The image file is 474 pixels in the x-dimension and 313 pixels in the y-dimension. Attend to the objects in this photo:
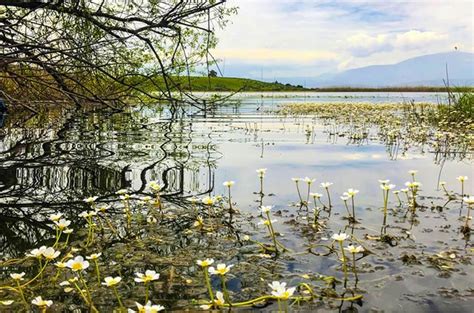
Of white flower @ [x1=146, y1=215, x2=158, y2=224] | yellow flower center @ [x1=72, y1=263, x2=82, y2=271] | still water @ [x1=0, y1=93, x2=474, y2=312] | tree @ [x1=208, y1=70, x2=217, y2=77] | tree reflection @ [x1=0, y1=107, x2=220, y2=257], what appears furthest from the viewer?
tree @ [x1=208, y1=70, x2=217, y2=77]

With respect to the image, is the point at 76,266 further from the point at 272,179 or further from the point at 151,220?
the point at 272,179

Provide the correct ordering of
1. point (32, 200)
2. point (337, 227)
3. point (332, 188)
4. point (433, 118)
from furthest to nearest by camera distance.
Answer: point (433, 118) → point (332, 188) → point (32, 200) → point (337, 227)

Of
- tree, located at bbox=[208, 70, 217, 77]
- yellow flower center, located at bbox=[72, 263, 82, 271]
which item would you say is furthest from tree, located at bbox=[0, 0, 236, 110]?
A: yellow flower center, located at bbox=[72, 263, 82, 271]

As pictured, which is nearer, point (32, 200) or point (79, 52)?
point (32, 200)

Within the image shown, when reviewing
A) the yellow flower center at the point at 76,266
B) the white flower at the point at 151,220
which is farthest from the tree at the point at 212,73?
the yellow flower center at the point at 76,266

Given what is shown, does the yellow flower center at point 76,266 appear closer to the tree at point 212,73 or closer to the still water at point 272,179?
the still water at point 272,179

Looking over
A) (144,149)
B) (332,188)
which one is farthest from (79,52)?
(332,188)

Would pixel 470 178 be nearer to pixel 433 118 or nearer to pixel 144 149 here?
pixel 144 149

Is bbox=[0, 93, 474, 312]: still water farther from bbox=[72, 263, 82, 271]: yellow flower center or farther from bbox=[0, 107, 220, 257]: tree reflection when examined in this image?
bbox=[72, 263, 82, 271]: yellow flower center

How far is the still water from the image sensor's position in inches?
137

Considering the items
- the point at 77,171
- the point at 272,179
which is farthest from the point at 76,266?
the point at 77,171

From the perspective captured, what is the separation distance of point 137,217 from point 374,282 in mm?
2559

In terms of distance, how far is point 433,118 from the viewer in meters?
17.6

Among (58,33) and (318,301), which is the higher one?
(58,33)
